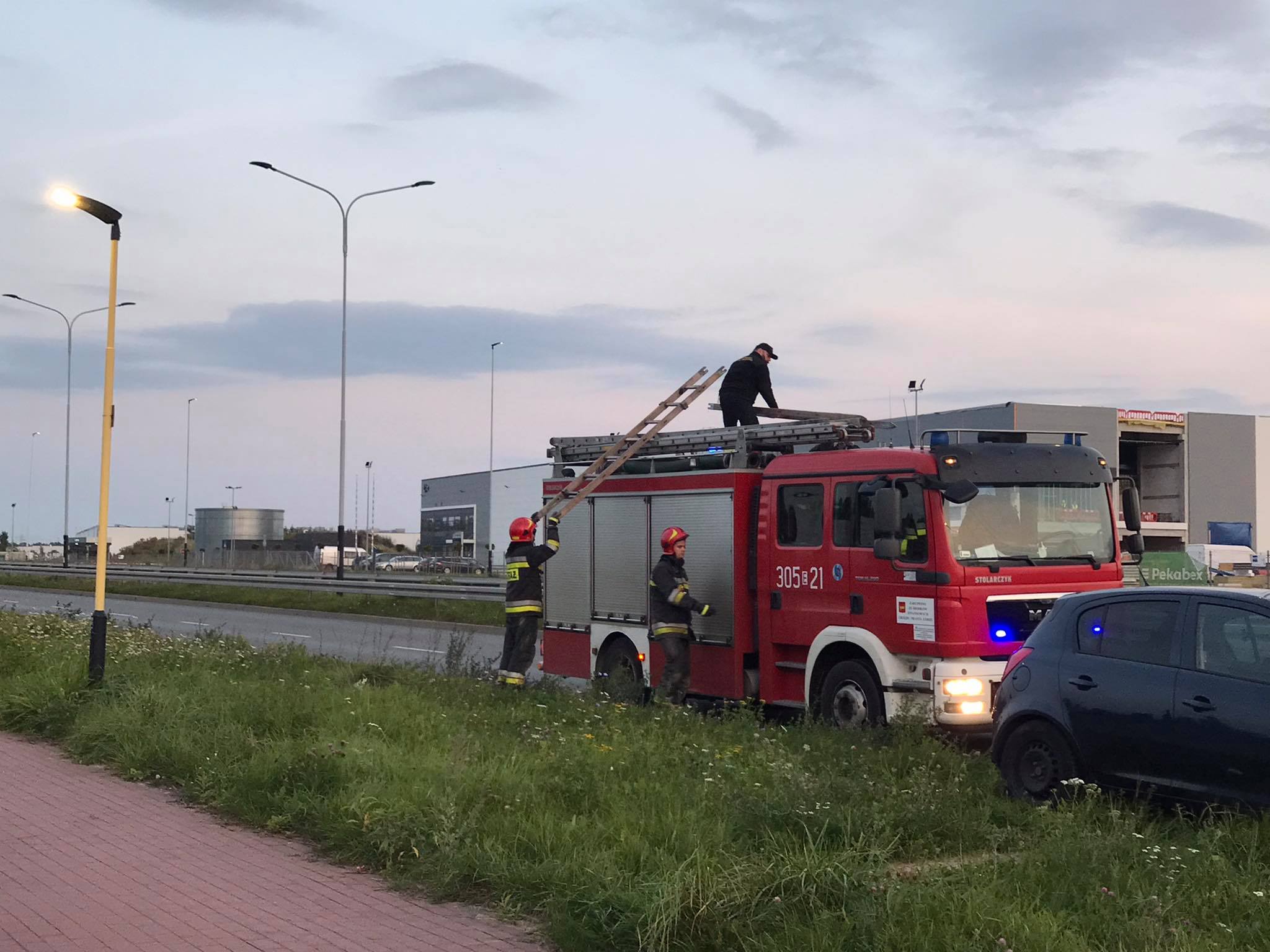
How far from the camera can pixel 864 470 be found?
11.3 metres

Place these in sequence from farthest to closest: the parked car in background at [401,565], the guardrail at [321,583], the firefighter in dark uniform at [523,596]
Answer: the parked car in background at [401,565]
the guardrail at [321,583]
the firefighter in dark uniform at [523,596]

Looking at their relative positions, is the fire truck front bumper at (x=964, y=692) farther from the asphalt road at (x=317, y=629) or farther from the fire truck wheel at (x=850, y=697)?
the asphalt road at (x=317, y=629)

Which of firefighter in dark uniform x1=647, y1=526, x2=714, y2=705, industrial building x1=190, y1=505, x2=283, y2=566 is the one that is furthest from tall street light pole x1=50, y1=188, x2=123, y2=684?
industrial building x1=190, y1=505, x2=283, y2=566

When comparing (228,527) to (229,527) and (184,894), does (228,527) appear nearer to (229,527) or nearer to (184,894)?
(229,527)

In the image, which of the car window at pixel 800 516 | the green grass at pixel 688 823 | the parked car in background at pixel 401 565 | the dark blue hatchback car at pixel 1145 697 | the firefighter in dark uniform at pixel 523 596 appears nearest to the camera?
the green grass at pixel 688 823

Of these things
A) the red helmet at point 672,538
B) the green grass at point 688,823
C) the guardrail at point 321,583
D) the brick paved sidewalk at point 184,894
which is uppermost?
the red helmet at point 672,538

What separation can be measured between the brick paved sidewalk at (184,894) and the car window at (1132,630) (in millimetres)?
3999

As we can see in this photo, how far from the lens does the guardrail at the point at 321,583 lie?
28.4 m

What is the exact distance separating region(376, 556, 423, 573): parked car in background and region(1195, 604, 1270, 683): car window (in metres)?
67.8

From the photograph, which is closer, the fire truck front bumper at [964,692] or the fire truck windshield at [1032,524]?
the fire truck front bumper at [964,692]

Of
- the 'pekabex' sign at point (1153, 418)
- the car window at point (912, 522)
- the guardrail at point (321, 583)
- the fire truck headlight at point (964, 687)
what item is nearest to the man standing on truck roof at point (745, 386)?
the car window at point (912, 522)

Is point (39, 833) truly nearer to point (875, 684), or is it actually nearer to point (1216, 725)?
point (875, 684)

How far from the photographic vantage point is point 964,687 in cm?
1035

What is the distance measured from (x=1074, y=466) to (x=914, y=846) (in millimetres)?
5445
